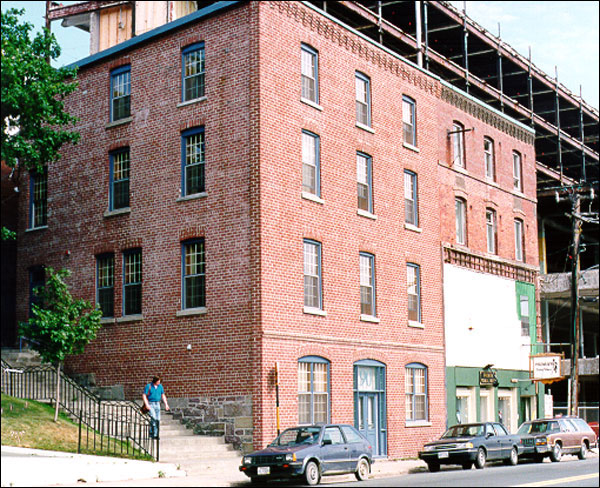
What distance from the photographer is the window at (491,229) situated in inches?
1571

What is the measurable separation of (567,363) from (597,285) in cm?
483

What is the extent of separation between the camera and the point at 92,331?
25.6 metres

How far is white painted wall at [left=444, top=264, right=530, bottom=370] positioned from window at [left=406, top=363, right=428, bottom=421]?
186 centimetres

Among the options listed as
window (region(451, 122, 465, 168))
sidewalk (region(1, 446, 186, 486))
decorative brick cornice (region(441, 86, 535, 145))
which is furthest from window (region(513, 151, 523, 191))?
sidewalk (region(1, 446, 186, 486))

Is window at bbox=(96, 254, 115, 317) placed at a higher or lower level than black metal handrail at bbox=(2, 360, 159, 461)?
higher

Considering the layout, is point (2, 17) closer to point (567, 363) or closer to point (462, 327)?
point (462, 327)

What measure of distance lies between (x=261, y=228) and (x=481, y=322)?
14.4 metres

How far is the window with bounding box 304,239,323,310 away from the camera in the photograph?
28459mm

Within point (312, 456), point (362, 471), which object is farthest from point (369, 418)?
point (312, 456)

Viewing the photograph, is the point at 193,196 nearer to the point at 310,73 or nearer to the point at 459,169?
the point at 310,73

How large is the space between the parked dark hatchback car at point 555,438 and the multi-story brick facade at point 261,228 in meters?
4.57

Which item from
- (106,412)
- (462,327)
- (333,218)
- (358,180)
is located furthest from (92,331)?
(462,327)

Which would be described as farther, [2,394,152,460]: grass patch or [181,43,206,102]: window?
[181,43,206,102]: window

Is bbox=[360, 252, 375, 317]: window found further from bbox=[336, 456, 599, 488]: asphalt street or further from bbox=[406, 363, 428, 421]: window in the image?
bbox=[336, 456, 599, 488]: asphalt street
